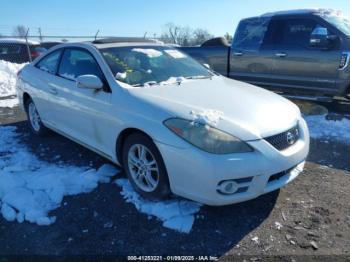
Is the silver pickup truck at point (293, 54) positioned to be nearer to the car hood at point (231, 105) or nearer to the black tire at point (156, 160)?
the car hood at point (231, 105)

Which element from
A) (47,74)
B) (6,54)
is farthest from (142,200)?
(6,54)

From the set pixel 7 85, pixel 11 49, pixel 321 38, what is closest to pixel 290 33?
pixel 321 38

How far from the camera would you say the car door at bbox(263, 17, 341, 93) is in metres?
6.86

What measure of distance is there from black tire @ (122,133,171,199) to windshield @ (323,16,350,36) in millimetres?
5176

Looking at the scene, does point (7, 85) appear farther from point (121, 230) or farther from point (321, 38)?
point (121, 230)

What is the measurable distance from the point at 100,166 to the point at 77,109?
774 mm

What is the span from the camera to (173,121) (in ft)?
10.4

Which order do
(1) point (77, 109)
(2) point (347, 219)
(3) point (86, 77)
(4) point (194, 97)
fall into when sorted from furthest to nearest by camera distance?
1. (1) point (77, 109)
2. (3) point (86, 77)
3. (4) point (194, 97)
4. (2) point (347, 219)

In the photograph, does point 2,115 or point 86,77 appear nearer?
point 86,77

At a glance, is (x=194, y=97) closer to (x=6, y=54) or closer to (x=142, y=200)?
(x=142, y=200)

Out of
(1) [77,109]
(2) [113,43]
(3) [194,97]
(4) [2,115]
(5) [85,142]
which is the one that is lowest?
(4) [2,115]

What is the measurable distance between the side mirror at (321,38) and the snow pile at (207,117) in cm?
432

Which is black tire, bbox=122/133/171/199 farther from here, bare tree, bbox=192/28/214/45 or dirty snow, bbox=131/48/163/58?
bare tree, bbox=192/28/214/45

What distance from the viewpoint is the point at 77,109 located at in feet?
14.2
